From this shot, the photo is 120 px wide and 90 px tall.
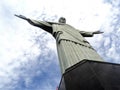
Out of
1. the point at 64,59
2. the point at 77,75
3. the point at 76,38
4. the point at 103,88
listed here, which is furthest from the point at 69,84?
the point at 76,38

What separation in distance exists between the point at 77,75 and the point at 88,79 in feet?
0.99

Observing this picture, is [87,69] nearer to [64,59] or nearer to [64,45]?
[64,59]

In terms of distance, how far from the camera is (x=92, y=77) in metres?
4.17

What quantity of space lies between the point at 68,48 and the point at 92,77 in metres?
2.10

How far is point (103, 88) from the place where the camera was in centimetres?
382

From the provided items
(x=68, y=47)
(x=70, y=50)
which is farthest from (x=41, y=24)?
(x=70, y=50)

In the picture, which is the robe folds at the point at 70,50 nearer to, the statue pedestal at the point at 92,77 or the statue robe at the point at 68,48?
the statue robe at the point at 68,48

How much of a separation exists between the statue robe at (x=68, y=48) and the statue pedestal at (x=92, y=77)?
889 mm

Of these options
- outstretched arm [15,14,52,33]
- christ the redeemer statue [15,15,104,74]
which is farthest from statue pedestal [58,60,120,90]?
outstretched arm [15,14,52,33]

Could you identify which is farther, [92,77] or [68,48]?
[68,48]

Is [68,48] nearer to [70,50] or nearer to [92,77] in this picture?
[70,50]

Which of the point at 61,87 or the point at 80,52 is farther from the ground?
the point at 80,52

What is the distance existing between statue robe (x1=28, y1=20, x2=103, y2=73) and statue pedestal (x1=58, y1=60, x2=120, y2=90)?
2.92 feet

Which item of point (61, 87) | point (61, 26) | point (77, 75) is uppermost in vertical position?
point (61, 26)
